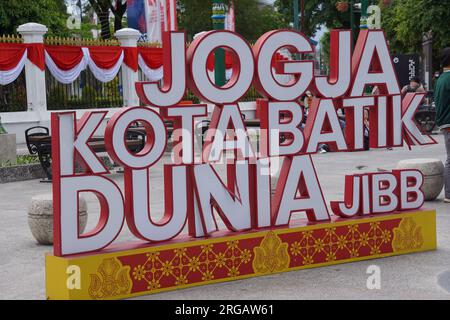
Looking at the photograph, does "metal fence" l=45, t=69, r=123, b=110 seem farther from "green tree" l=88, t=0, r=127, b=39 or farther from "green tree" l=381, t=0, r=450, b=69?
"green tree" l=381, t=0, r=450, b=69

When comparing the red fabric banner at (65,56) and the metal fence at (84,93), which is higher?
the red fabric banner at (65,56)

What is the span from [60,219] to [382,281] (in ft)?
8.65

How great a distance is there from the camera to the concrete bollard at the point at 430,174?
1055 centimetres

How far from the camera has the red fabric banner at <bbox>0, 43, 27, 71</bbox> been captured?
23656 millimetres

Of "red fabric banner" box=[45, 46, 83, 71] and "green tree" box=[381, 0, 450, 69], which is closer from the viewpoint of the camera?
"red fabric banner" box=[45, 46, 83, 71]

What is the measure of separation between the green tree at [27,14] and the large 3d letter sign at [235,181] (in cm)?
2818

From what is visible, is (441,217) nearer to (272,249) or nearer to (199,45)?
(272,249)

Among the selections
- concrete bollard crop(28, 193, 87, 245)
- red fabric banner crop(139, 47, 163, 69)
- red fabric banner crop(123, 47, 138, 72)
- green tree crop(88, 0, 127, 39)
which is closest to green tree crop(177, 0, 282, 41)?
green tree crop(88, 0, 127, 39)

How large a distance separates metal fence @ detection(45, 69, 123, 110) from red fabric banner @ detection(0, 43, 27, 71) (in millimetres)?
1340

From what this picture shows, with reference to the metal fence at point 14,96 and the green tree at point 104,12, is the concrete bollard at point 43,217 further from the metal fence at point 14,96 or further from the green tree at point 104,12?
the green tree at point 104,12

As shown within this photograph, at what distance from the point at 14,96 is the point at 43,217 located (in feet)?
56.4

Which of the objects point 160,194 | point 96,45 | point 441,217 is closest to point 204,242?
point 441,217

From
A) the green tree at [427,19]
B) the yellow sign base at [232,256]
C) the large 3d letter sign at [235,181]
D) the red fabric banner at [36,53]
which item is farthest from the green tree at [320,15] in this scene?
the yellow sign base at [232,256]

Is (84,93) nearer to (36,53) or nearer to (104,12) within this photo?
(36,53)
